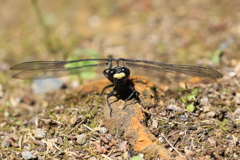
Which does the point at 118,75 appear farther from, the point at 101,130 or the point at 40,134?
the point at 40,134

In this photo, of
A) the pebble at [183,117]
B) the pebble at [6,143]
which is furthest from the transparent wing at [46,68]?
the pebble at [183,117]

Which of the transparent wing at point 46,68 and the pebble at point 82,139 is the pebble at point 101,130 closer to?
the pebble at point 82,139

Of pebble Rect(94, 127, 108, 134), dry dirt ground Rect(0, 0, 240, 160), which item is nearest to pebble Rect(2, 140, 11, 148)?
dry dirt ground Rect(0, 0, 240, 160)

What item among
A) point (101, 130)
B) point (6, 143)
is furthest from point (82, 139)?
point (6, 143)

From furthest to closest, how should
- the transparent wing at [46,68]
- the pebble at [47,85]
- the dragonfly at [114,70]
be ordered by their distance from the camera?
the pebble at [47,85] → the transparent wing at [46,68] → the dragonfly at [114,70]

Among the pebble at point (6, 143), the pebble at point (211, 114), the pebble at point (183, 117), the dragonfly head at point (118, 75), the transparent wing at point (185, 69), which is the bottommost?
the pebble at point (6, 143)

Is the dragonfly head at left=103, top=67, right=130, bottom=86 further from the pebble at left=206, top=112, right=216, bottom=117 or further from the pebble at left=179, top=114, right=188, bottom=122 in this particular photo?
the pebble at left=206, top=112, right=216, bottom=117

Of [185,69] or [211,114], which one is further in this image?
[185,69]
